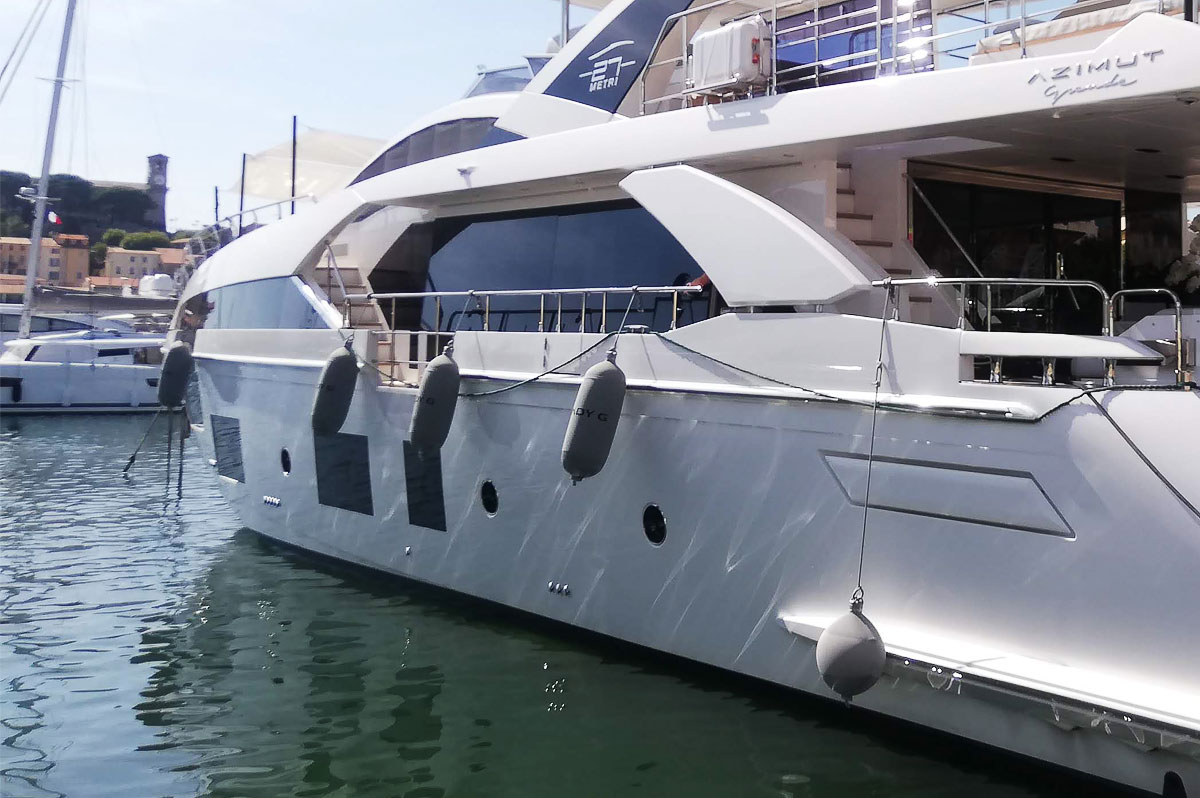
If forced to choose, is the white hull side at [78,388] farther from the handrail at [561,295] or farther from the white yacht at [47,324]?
the handrail at [561,295]

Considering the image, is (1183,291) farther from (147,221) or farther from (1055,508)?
(147,221)

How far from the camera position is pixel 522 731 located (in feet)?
20.1

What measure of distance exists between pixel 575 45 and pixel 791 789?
18.3ft

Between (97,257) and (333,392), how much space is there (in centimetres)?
11588

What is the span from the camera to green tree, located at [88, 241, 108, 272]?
11331 centimetres

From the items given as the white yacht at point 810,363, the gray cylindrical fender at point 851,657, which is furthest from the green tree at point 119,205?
the gray cylindrical fender at point 851,657

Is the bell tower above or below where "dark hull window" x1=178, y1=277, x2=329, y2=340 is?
above

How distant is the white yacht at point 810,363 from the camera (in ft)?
16.7

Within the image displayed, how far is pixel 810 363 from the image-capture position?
19.8ft

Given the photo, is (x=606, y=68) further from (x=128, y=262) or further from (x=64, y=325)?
(x=128, y=262)

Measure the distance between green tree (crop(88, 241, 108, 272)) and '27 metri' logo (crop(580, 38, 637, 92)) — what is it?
115409 mm

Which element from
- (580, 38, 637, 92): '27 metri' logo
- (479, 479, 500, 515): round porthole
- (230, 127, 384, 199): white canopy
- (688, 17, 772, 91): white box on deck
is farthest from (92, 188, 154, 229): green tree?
(688, 17, 772, 91): white box on deck

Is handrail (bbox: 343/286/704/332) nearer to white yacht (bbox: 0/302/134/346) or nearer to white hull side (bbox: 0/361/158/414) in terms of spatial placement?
white hull side (bbox: 0/361/158/414)

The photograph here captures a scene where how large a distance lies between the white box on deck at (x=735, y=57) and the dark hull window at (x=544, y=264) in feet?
3.52
